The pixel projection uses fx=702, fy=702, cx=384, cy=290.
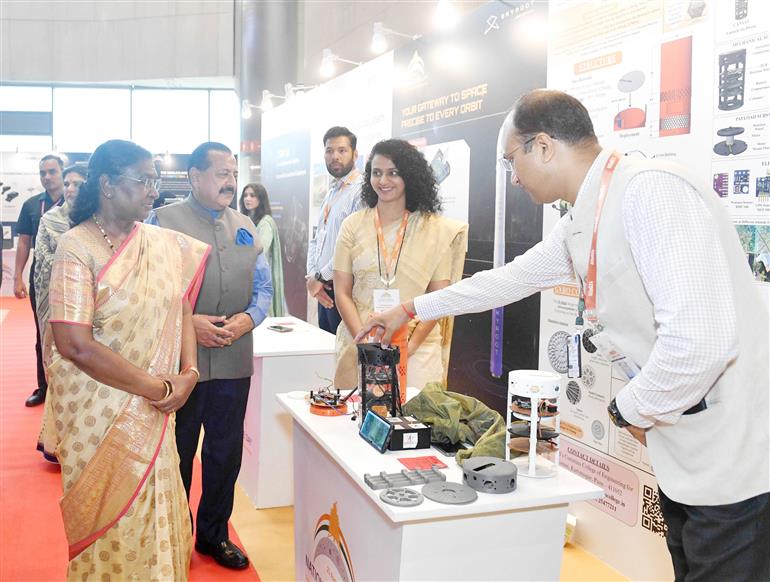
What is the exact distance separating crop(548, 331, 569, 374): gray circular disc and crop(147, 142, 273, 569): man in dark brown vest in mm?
1259

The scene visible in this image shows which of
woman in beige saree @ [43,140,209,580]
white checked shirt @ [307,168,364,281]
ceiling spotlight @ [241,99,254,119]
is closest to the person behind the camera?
woman in beige saree @ [43,140,209,580]

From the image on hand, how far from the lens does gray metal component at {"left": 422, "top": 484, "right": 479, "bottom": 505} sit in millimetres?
1490

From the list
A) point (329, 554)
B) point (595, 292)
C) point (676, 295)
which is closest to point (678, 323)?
point (676, 295)

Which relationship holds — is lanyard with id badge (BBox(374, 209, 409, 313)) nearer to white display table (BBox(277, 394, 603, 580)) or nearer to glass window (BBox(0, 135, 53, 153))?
white display table (BBox(277, 394, 603, 580))

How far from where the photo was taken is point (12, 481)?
147 inches

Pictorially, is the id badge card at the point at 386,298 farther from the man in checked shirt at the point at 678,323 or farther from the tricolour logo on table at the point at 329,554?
the man in checked shirt at the point at 678,323

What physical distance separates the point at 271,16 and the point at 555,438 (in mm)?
9108

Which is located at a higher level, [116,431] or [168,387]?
[168,387]

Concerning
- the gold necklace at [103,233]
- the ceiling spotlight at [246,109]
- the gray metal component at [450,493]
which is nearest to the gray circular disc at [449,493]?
the gray metal component at [450,493]

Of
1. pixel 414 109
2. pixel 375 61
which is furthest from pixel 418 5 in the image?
pixel 414 109

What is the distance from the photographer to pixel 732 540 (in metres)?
1.31

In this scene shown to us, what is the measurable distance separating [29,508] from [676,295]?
3250 millimetres

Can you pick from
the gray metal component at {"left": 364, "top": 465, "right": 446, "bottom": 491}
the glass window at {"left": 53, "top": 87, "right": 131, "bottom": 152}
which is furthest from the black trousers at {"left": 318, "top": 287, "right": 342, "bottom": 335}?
the glass window at {"left": 53, "top": 87, "right": 131, "bottom": 152}

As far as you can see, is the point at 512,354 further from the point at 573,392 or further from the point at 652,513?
the point at 652,513
